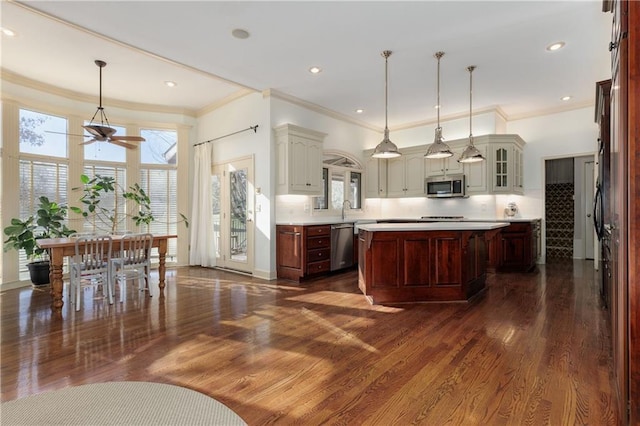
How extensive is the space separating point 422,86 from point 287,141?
2.29 metres

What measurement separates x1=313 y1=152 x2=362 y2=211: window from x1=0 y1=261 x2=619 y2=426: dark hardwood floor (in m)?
2.45

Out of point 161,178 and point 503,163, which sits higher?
point 503,163

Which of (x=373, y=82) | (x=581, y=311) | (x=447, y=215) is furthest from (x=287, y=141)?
(x=581, y=311)

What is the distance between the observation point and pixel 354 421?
68.7 inches

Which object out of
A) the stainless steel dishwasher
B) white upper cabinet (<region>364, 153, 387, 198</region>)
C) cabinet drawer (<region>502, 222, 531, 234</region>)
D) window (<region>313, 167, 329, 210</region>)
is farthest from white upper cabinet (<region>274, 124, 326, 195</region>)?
cabinet drawer (<region>502, 222, 531, 234</region>)

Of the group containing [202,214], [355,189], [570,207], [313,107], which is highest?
[313,107]

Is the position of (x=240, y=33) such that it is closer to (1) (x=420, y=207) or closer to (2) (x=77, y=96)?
(2) (x=77, y=96)

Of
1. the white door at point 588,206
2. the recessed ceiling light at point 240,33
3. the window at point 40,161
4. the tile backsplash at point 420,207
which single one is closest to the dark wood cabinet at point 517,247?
the tile backsplash at point 420,207

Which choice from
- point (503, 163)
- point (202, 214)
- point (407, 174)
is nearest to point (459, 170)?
point (503, 163)

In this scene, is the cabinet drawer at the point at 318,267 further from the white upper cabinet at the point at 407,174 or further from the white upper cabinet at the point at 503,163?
the white upper cabinet at the point at 503,163

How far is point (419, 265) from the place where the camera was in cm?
390

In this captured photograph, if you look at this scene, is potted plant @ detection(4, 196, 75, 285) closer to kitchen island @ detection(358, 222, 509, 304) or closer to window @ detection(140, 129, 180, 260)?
window @ detection(140, 129, 180, 260)

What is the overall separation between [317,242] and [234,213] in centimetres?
174

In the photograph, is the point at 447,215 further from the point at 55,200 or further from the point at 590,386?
the point at 55,200
